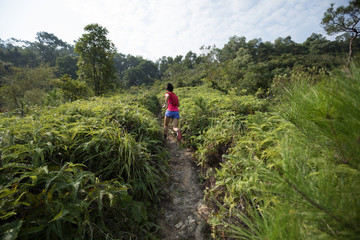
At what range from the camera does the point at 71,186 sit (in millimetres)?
1509

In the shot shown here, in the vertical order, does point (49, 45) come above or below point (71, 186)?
above

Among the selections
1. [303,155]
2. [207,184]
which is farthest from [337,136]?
[207,184]

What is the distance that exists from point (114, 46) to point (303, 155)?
1477 centimetres

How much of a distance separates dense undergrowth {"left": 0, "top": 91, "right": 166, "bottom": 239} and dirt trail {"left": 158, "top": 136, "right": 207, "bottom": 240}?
0.23 meters

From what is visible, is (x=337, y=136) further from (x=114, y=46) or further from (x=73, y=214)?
(x=114, y=46)

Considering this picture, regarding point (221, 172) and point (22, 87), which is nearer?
point (221, 172)

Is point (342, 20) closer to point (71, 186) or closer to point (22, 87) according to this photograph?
point (71, 186)

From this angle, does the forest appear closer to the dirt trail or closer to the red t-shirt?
the dirt trail

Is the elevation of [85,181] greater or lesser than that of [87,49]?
lesser

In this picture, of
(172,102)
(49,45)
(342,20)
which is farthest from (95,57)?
(49,45)

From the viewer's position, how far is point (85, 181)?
163cm

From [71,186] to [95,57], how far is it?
13.1 meters

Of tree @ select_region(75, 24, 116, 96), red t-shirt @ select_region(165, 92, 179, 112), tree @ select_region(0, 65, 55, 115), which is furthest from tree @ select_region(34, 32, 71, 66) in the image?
red t-shirt @ select_region(165, 92, 179, 112)

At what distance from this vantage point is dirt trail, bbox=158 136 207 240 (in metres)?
1.98
